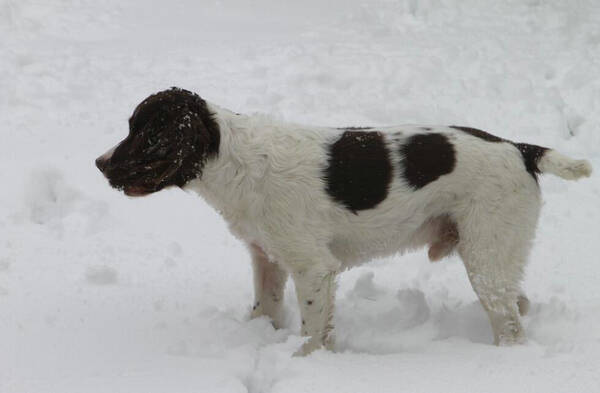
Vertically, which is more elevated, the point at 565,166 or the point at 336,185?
the point at 565,166

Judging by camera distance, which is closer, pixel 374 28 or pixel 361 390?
pixel 361 390

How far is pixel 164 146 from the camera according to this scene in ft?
12.0

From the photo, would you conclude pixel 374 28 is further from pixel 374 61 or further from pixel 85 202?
pixel 85 202

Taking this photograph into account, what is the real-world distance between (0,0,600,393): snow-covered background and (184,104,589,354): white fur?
34cm

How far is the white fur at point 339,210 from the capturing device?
3799mm

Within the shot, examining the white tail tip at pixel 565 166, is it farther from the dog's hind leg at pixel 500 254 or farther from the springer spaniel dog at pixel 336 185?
the dog's hind leg at pixel 500 254

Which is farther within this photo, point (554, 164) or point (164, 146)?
point (554, 164)

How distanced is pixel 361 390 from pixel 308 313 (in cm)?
70

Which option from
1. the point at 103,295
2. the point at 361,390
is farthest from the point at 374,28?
the point at 361,390

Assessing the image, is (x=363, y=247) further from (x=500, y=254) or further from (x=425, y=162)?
(x=500, y=254)

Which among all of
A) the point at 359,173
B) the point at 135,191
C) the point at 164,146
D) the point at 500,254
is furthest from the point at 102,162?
the point at 500,254

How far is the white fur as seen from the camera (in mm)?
3799

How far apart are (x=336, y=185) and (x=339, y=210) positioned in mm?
135

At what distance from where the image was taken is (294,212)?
380 centimetres
